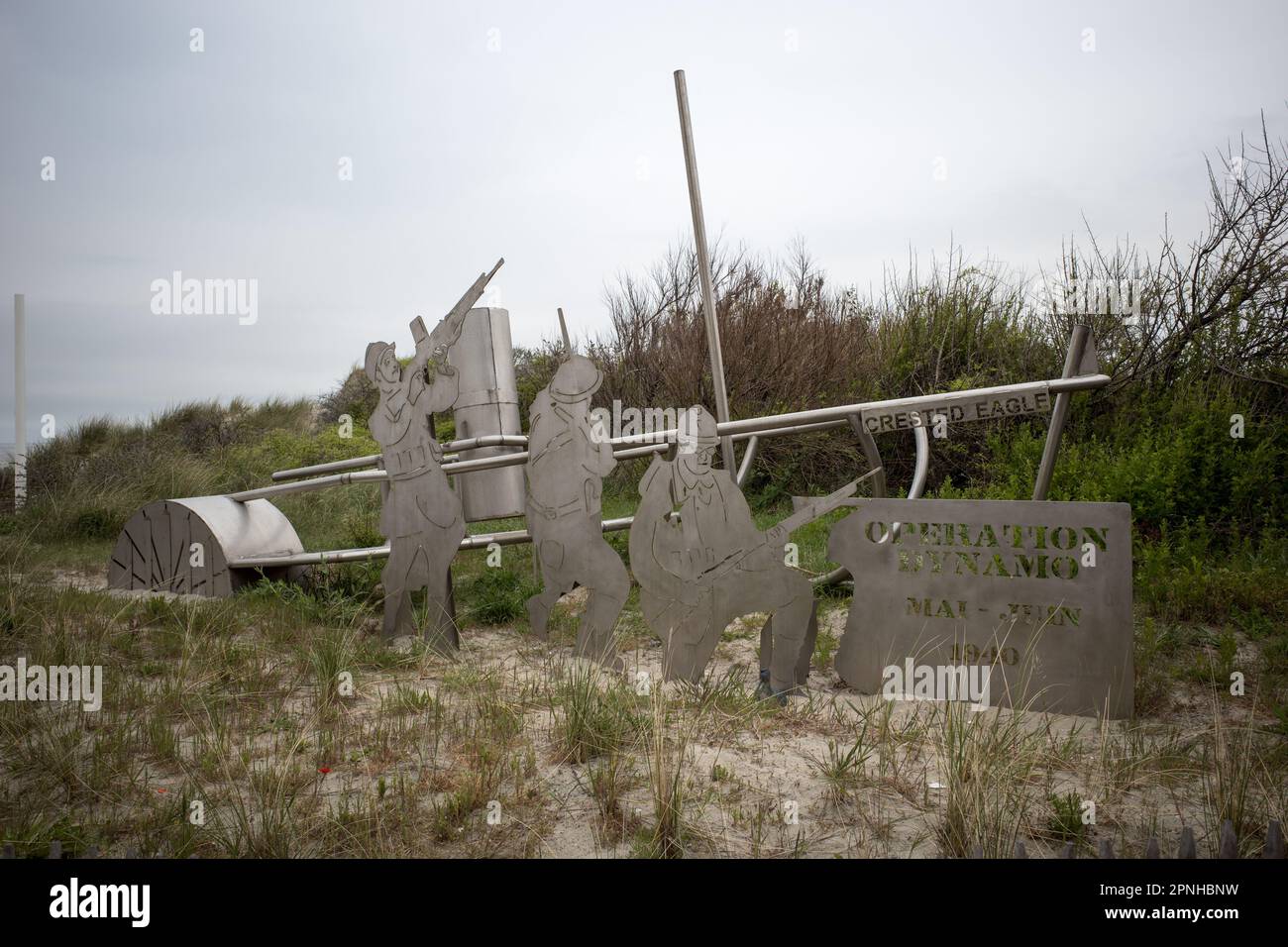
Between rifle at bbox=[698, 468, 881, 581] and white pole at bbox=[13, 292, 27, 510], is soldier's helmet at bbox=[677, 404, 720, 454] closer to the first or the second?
rifle at bbox=[698, 468, 881, 581]

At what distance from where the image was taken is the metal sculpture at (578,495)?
4535 mm

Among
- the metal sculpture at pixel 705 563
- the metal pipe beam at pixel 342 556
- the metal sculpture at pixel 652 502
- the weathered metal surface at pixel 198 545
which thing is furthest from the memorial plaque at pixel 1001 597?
the weathered metal surface at pixel 198 545

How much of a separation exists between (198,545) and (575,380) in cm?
337

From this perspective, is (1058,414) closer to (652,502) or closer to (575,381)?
(652,502)

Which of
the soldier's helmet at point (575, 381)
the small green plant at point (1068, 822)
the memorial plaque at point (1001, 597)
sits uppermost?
the soldier's helmet at point (575, 381)

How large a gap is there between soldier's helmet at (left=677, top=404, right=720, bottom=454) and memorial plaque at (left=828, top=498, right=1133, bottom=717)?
0.74 metres

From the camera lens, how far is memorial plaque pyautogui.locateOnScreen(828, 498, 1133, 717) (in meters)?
3.70

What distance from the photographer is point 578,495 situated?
4.57m

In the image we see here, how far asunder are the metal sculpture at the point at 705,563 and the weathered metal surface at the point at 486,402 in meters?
2.34

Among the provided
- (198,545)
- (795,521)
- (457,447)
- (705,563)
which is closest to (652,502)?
(705,563)

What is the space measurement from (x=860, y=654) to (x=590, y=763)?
4.96ft

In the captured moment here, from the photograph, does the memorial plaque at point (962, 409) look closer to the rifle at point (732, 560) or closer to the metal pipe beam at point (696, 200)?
the rifle at point (732, 560)

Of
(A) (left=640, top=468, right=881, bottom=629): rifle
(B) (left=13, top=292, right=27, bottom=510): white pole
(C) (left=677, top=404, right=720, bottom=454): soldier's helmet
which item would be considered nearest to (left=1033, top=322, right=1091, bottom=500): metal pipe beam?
(A) (left=640, top=468, right=881, bottom=629): rifle

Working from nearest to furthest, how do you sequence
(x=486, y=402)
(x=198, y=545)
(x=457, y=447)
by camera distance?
(x=457, y=447)
(x=198, y=545)
(x=486, y=402)
